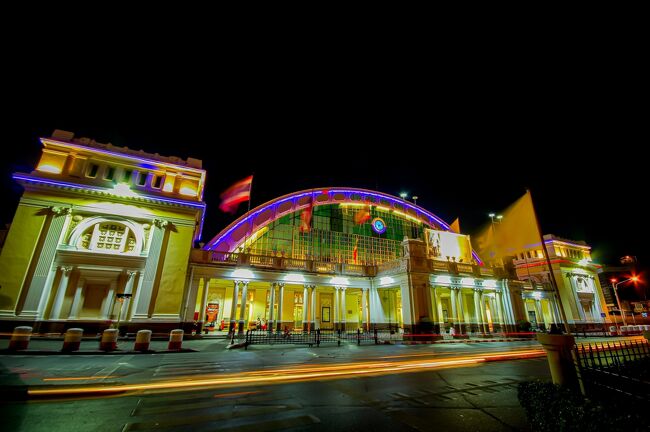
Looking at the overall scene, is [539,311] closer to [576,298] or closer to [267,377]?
[576,298]

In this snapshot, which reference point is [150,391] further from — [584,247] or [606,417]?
[584,247]

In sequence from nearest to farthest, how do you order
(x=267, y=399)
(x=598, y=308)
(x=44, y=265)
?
(x=267, y=399)
(x=44, y=265)
(x=598, y=308)

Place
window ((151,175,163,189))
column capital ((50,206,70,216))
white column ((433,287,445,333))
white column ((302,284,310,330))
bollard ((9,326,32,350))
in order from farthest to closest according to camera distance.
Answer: white column ((433,287,445,333)) < white column ((302,284,310,330)) < window ((151,175,163,189)) < column capital ((50,206,70,216)) < bollard ((9,326,32,350))

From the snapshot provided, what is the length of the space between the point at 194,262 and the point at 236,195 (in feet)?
28.4

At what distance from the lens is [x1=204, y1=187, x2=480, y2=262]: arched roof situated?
37.3 metres

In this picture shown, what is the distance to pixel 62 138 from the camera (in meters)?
22.8

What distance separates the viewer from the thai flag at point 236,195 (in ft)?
101

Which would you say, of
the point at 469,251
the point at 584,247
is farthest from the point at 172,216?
the point at 584,247

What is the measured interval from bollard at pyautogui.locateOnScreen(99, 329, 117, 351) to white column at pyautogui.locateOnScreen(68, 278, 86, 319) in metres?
8.45

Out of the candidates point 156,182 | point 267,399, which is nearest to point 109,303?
point 156,182

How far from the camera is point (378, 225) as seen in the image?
44.0 metres

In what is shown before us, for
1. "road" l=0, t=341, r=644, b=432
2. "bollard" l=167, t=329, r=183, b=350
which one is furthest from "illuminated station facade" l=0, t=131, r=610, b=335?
"road" l=0, t=341, r=644, b=432

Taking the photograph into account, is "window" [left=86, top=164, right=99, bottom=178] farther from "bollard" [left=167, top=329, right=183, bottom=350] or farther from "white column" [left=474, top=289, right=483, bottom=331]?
"white column" [left=474, top=289, right=483, bottom=331]

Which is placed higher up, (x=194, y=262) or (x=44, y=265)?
(x=194, y=262)
